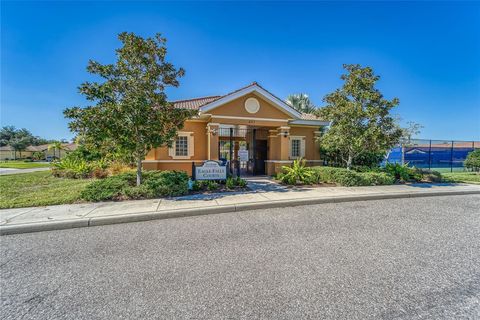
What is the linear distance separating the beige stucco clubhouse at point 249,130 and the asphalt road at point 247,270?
6.51m

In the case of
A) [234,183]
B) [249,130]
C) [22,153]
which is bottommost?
[234,183]

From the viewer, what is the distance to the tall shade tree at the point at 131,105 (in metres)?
7.22

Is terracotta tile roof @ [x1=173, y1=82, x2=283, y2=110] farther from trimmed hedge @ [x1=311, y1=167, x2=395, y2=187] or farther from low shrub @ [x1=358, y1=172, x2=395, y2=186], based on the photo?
low shrub @ [x1=358, y1=172, x2=395, y2=186]

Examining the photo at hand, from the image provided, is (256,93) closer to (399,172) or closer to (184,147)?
(184,147)

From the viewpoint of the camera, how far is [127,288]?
2732mm

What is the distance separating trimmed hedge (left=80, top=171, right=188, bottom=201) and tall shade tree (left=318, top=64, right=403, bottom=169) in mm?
8620

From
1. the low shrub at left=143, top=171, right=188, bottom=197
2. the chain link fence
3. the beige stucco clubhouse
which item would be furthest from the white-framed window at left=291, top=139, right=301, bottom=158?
the low shrub at left=143, top=171, right=188, bottom=197

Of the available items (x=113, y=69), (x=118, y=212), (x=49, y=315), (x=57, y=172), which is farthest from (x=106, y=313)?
(x=57, y=172)

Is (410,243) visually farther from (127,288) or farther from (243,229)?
(127,288)

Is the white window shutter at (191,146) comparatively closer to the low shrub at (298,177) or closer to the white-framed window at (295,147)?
the low shrub at (298,177)

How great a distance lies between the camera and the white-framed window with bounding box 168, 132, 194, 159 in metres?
12.5

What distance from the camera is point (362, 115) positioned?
33.2 feet

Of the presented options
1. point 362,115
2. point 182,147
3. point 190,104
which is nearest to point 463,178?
point 362,115

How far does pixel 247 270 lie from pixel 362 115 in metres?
10.2
